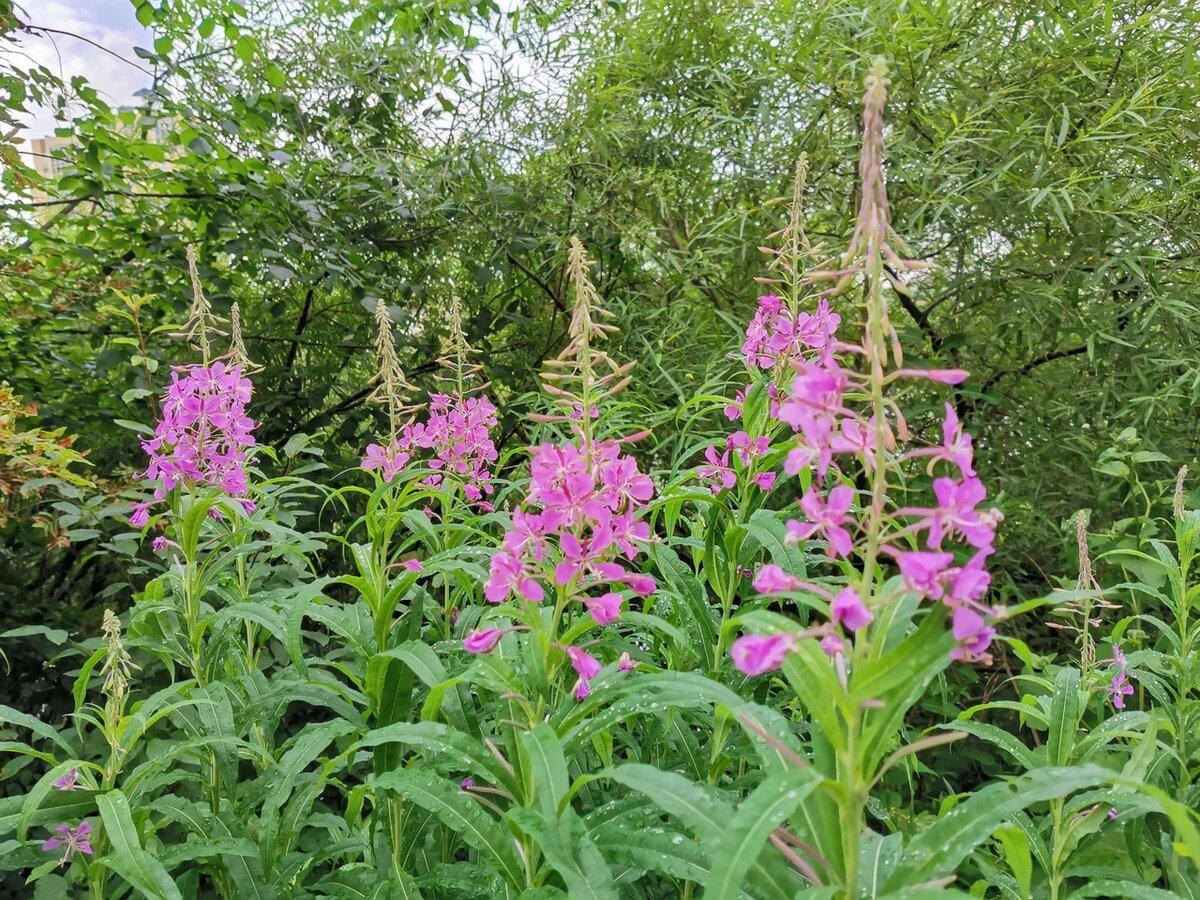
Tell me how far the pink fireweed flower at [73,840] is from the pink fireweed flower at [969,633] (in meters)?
2.05

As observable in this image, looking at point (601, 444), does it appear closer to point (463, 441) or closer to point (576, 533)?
point (576, 533)

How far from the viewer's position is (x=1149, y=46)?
3518mm

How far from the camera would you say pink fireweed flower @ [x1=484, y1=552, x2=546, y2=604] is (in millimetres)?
1458

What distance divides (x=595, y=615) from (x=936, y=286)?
11.1ft

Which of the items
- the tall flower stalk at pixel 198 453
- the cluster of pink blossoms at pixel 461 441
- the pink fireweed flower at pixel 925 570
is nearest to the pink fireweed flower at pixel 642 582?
the pink fireweed flower at pixel 925 570

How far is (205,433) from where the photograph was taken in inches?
96.1

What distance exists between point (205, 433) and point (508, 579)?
1470 millimetres

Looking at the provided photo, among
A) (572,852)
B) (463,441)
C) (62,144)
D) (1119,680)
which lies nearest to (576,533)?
(572,852)

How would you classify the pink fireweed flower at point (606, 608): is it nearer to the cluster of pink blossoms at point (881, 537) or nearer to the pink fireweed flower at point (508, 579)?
the pink fireweed flower at point (508, 579)

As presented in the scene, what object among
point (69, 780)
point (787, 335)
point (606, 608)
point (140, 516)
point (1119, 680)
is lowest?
point (69, 780)

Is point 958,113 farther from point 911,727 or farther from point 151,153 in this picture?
point 151,153

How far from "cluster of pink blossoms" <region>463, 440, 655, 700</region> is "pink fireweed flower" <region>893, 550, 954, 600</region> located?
23.9 inches

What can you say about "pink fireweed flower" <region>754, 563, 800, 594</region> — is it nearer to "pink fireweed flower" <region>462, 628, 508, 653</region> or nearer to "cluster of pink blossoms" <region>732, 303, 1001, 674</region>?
"cluster of pink blossoms" <region>732, 303, 1001, 674</region>

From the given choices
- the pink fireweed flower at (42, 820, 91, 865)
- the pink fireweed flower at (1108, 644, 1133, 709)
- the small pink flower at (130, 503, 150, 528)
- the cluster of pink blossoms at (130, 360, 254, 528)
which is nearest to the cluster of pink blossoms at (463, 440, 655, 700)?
the pink fireweed flower at (42, 820, 91, 865)
